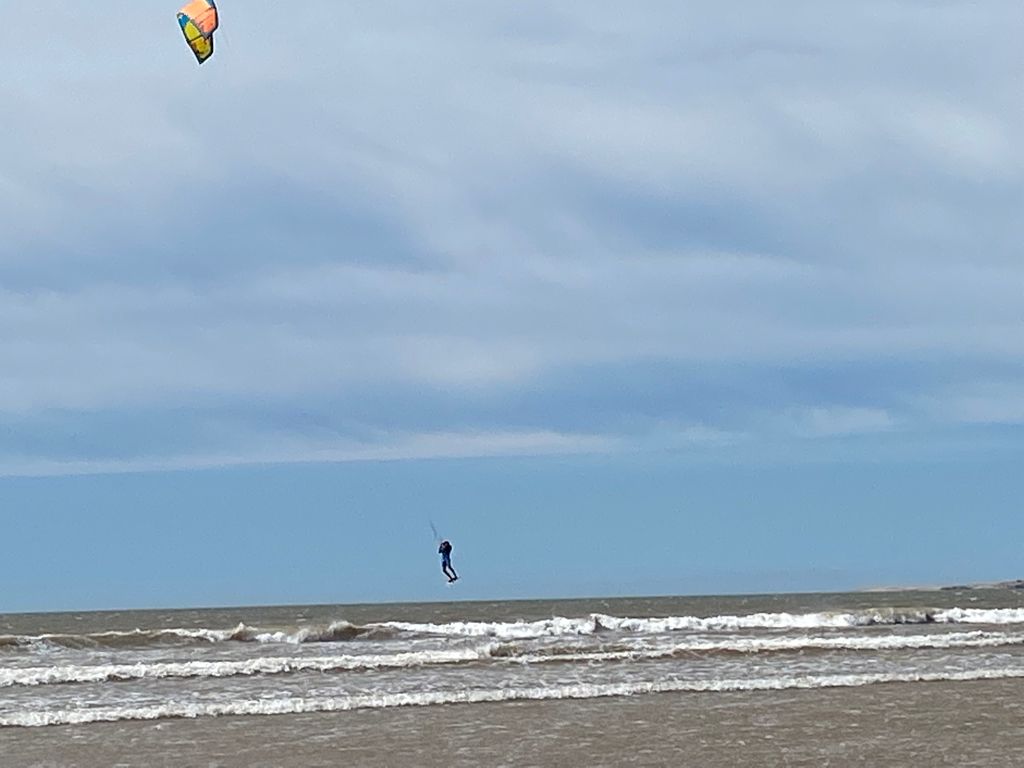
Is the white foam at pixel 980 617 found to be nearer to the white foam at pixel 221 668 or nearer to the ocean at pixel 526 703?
the ocean at pixel 526 703

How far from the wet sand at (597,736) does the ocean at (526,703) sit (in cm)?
3

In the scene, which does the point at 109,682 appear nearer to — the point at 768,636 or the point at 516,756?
the point at 516,756

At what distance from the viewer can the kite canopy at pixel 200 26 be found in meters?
26.7

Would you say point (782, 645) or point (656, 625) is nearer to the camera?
point (782, 645)

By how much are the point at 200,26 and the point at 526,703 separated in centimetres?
1590

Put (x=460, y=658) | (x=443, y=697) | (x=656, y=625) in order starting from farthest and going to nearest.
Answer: (x=656, y=625), (x=460, y=658), (x=443, y=697)

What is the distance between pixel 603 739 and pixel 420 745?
1.86 metres

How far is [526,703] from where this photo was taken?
1688 centimetres

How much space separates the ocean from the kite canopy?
460 inches

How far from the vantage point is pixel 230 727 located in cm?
1527

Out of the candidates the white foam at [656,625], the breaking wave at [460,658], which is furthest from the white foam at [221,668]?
the white foam at [656,625]

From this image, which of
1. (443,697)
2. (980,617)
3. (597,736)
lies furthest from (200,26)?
(980,617)

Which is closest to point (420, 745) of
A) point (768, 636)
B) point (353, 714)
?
point (353, 714)

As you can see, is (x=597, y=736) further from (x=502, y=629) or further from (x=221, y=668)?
(x=502, y=629)
